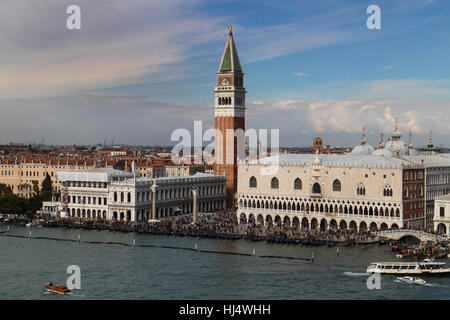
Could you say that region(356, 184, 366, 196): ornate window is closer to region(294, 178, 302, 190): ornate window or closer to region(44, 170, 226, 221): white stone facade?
region(294, 178, 302, 190): ornate window

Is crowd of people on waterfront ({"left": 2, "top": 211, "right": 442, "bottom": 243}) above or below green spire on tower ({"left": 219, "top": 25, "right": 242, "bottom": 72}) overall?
below

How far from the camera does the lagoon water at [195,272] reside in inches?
1086

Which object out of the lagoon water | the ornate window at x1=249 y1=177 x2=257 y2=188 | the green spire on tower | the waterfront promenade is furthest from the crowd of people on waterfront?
the green spire on tower

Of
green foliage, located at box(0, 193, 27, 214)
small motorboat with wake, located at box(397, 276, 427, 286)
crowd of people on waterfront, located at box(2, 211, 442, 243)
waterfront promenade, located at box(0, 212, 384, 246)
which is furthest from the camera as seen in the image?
green foliage, located at box(0, 193, 27, 214)

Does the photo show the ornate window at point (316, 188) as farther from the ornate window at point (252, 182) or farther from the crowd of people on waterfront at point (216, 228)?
the ornate window at point (252, 182)

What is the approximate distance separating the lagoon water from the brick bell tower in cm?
1610

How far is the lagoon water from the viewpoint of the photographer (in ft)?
90.5

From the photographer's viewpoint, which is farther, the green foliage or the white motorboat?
the green foliage

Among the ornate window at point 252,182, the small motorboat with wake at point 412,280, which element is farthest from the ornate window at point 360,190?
the small motorboat with wake at point 412,280

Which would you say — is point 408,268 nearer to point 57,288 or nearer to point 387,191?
point 387,191

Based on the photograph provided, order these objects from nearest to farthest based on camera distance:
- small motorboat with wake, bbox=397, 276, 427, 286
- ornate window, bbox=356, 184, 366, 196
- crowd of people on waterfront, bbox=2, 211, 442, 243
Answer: small motorboat with wake, bbox=397, 276, 427, 286 → crowd of people on waterfront, bbox=2, 211, 442, 243 → ornate window, bbox=356, 184, 366, 196

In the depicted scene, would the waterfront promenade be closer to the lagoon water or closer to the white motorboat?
the lagoon water

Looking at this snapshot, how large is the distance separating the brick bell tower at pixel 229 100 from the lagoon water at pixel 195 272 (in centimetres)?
1610

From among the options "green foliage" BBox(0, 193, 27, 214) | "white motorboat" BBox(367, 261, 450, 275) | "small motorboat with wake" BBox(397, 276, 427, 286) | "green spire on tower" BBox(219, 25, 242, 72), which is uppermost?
"green spire on tower" BBox(219, 25, 242, 72)
